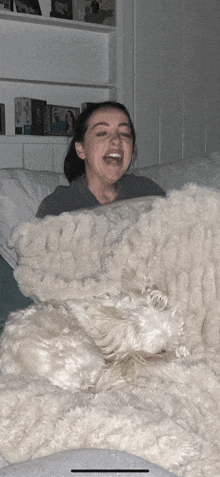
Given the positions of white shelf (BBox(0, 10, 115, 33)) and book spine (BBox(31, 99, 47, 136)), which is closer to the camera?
white shelf (BBox(0, 10, 115, 33))

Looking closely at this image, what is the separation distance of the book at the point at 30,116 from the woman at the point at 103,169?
173 centimetres

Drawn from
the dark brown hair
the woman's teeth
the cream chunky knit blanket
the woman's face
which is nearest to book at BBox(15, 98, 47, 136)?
the dark brown hair

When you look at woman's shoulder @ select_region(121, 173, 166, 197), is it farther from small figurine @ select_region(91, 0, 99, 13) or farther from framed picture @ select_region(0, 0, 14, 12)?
small figurine @ select_region(91, 0, 99, 13)

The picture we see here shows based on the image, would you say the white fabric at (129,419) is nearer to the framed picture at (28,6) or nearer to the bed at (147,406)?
the bed at (147,406)

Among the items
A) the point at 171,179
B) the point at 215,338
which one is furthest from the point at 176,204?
the point at 171,179

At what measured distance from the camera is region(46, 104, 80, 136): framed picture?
3113 millimetres

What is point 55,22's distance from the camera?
9.72ft

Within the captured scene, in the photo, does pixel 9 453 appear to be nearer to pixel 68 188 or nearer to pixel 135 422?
pixel 135 422

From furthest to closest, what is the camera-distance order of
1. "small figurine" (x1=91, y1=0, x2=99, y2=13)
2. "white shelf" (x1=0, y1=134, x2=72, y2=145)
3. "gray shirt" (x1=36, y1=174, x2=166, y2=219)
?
1. "small figurine" (x1=91, y1=0, x2=99, y2=13)
2. "white shelf" (x1=0, y1=134, x2=72, y2=145)
3. "gray shirt" (x1=36, y1=174, x2=166, y2=219)

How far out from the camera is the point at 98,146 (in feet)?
3.96

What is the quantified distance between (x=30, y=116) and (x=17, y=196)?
1.70m

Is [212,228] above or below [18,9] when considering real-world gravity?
below

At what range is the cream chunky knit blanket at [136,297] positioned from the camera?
1.40ft

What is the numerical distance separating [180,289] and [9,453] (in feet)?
0.93
